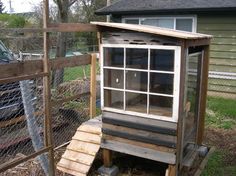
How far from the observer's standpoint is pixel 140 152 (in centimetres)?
418

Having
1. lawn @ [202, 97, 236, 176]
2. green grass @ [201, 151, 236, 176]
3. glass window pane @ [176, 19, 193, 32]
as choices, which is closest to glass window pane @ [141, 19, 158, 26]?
glass window pane @ [176, 19, 193, 32]

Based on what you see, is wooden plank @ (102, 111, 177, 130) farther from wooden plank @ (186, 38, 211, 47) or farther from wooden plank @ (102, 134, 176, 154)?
wooden plank @ (186, 38, 211, 47)

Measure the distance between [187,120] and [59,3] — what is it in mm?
5747

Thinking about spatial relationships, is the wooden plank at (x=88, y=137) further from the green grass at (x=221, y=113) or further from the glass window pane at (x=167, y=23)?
the glass window pane at (x=167, y=23)

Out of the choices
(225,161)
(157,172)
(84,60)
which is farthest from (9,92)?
(225,161)

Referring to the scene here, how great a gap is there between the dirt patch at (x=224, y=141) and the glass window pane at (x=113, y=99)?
6.86ft

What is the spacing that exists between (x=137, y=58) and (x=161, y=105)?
676 millimetres

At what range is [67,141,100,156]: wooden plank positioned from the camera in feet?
14.9

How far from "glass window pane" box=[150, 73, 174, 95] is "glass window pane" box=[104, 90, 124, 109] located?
52cm

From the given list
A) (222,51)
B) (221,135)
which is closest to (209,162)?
(221,135)

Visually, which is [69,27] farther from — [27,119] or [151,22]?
[151,22]

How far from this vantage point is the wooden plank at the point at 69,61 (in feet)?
14.2

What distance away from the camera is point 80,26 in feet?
13.0

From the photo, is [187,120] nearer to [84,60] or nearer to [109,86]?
[109,86]
